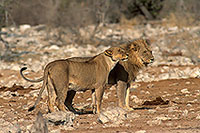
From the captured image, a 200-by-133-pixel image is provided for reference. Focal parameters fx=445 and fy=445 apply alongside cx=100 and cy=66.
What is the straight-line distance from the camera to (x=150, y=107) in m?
8.34

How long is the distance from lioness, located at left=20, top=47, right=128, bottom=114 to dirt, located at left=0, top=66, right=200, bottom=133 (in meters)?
0.46

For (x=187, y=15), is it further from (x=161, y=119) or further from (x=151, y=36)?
(x=161, y=119)

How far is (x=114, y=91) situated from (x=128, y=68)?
2078mm

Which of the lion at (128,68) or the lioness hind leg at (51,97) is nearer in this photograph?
the lioness hind leg at (51,97)

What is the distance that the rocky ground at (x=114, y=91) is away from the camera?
249 inches

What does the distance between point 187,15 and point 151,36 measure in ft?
13.5

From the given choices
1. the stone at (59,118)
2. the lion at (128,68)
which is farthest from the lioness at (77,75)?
the stone at (59,118)

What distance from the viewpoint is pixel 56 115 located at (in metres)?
6.29

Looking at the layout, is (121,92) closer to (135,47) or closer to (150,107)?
(150,107)

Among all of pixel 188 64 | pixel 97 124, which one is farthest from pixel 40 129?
pixel 188 64

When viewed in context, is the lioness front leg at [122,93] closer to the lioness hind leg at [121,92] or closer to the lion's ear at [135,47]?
the lioness hind leg at [121,92]

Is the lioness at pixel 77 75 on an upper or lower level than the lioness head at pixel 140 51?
lower

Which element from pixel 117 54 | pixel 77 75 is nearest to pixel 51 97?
pixel 77 75

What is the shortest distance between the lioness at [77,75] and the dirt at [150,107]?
0.46 meters
